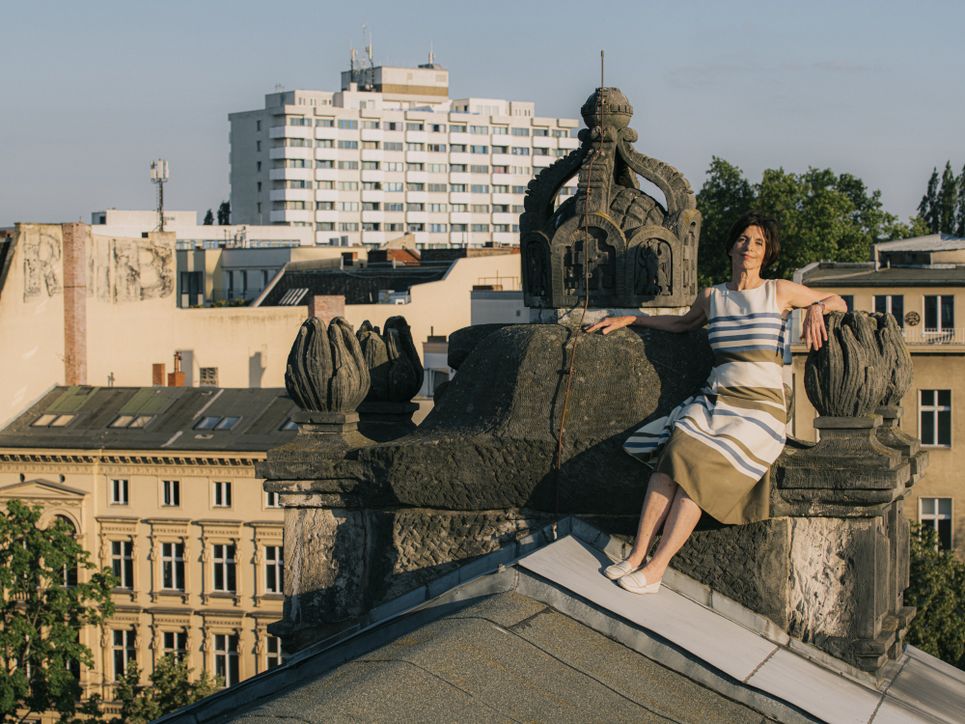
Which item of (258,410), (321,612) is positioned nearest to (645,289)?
(321,612)

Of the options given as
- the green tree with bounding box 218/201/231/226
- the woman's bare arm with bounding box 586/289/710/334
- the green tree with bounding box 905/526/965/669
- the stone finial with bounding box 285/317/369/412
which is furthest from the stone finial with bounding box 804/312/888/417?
the green tree with bounding box 218/201/231/226

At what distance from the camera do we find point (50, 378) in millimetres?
69812

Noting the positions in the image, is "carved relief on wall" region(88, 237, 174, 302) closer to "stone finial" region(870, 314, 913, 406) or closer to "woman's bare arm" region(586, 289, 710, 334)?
"stone finial" region(870, 314, 913, 406)

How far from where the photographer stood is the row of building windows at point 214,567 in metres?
60.9

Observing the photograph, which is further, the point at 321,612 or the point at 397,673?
the point at 321,612

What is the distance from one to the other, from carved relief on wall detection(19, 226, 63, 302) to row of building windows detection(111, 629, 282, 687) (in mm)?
12840

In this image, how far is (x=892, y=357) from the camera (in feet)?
34.3

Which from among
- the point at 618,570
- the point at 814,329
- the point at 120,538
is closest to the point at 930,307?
the point at 120,538

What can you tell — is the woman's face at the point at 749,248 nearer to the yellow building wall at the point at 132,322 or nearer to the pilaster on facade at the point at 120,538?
the pilaster on facade at the point at 120,538

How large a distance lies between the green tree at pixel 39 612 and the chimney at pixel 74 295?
47.2ft

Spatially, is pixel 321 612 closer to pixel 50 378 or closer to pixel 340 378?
pixel 340 378

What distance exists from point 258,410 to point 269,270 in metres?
51.7

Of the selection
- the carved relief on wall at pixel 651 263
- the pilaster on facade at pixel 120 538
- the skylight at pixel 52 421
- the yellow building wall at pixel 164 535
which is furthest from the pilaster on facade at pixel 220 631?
the carved relief on wall at pixel 651 263

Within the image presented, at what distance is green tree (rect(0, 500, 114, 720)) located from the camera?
53.2m
